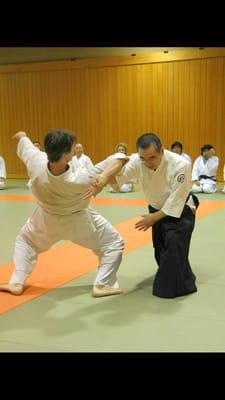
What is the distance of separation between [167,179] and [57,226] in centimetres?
103

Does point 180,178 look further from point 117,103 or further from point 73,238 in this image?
point 117,103

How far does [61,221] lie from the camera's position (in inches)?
153

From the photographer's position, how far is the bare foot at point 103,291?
3.87m

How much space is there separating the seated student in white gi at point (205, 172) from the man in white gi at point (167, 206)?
7.48 metres

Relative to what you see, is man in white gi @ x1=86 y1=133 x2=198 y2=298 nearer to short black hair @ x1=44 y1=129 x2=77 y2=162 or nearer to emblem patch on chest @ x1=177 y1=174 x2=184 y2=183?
emblem patch on chest @ x1=177 y1=174 x2=184 y2=183

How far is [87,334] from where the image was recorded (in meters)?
3.11

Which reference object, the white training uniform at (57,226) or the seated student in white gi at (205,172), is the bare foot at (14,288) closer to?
the white training uniform at (57,226)

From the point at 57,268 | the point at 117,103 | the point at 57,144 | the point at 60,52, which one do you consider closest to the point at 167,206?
the point at 57,144

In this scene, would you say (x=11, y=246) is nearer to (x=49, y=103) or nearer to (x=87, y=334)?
(x=87, y=334)

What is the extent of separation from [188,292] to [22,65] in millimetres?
14879

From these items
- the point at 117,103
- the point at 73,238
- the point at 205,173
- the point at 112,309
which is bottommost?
the point at 205,173

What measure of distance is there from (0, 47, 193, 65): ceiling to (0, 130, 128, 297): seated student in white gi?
40.0ft

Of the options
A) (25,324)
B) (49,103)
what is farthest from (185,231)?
(49,103)

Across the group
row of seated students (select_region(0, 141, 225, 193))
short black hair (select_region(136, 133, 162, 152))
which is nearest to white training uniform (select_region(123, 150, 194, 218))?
short black hair (select_region(136, 133, 162, 152))
